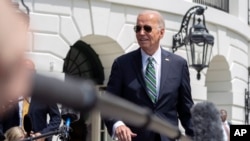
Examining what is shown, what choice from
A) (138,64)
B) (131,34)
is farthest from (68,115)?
(131,34)

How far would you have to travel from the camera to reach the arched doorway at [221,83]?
17.6m

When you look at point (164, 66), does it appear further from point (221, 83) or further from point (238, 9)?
point (238, 9)

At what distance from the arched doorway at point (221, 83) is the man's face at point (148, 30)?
12984 millimetres

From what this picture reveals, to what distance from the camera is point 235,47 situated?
17594mm

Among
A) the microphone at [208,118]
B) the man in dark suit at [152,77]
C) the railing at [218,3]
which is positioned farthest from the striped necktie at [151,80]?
the railing at [218,3]

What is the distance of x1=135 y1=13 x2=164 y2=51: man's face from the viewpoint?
4.32 meters

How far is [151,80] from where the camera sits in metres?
4.45

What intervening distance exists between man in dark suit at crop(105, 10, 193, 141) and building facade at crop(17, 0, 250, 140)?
16.0 ft

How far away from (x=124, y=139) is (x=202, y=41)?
32.4ft

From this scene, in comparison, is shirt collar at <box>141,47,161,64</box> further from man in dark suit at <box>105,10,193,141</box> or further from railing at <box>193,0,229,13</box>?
railing at <box>193,0,229,13</box>

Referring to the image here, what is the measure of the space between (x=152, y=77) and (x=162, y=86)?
9cm

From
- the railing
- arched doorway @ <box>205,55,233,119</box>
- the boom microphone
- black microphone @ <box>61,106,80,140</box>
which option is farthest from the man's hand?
arched doorway @ <box>205,55,233,119</box>

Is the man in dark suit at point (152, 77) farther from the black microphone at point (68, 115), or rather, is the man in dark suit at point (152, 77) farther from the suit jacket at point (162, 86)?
the black microphone at point (68, 115)

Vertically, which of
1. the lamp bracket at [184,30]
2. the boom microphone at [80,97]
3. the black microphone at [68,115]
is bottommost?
the black microphone at [68,115]
